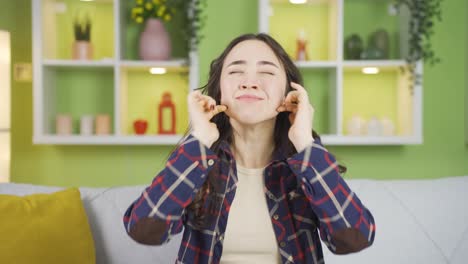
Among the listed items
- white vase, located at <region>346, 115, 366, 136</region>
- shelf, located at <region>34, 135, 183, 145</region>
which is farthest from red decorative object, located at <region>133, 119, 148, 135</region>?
white vase, located at <region>346, 115, 366, 136</region>

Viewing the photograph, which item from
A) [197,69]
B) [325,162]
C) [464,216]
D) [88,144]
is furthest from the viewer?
[88,144]

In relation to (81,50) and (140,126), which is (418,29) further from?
(81,50)

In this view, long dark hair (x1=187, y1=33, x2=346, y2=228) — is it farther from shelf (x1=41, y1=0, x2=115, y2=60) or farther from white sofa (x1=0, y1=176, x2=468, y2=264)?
shelf (x1=41, y1=0, x2=115, y2=60)

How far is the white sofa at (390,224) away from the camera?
1.67 meters

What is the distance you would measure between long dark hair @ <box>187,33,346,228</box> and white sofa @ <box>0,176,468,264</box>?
528mm

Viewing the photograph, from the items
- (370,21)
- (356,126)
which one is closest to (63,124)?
(356,126)

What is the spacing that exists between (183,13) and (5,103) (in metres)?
1.20

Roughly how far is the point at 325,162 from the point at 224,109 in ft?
0.85

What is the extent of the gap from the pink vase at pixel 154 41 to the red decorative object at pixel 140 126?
38cm

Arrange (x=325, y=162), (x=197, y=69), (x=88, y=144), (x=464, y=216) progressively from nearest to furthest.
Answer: (x=325, y=162) → (x=464, y=216) → (x=197, y=69) → (x=88, y=144)

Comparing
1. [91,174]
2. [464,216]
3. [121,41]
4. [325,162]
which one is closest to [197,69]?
[121,41]

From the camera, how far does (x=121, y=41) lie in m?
2.99

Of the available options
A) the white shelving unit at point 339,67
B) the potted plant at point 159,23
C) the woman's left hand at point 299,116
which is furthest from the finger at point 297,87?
the potted plant at point 159,23

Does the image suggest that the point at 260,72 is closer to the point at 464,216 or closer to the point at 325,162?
the point at 325,162
